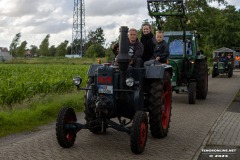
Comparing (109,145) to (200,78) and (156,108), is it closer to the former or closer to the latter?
(156,108)

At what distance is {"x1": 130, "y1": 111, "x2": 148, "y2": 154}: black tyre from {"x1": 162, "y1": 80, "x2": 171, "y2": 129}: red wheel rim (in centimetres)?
156

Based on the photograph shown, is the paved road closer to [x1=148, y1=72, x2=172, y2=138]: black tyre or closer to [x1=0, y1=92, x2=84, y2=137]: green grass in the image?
[x1=148, y1=72, x2=172, y2=138]: black tyre

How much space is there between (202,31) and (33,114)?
28079 millimetres

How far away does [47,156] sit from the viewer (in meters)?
6.60

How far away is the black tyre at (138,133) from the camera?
654 cm

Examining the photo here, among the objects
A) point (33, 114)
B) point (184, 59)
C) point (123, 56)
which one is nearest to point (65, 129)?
point (123, 56)

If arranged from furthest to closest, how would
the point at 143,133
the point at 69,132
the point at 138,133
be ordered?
the point at 69,132, the point at 143,133, the point at 138,133

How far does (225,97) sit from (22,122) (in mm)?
8150

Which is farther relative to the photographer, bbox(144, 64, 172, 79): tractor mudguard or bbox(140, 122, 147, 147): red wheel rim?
bbox(144, 64, 172, 79): tractor mudguard

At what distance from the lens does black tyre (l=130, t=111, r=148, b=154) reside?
654cm

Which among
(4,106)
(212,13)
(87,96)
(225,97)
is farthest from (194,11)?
(87,96)

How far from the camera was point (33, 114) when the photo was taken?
9.96m

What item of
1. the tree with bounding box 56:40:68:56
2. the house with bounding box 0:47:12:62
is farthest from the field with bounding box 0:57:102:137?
the tree with bounding box 56:40:68:56

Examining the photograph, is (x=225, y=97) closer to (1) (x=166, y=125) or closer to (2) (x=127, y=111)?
(1) (x=166, y=125)
